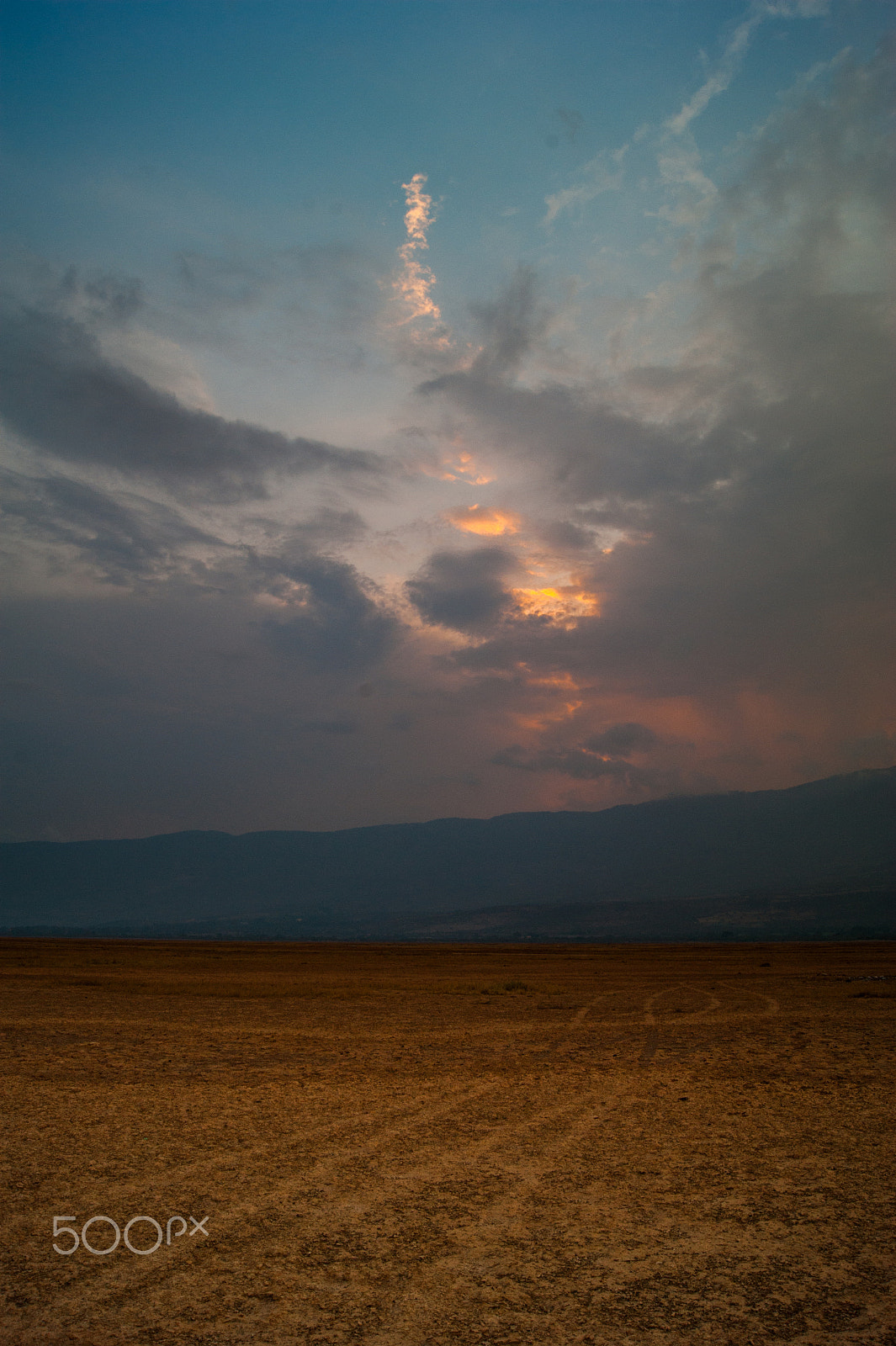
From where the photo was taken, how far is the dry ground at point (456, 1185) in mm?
4910

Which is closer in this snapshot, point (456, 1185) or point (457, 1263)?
point (457, 1263)

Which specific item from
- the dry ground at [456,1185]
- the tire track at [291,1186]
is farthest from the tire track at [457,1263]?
the tire track at [291,1186]

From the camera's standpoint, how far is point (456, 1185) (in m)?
7.21

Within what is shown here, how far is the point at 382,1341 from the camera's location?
4.60 metres

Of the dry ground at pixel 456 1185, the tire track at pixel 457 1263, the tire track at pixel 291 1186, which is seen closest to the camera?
the tire track at pixel 457 1263

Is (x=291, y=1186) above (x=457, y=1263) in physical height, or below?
below

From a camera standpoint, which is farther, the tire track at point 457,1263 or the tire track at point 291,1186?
the tire track at point 291,1186

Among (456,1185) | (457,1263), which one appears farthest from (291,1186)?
(457,1263)

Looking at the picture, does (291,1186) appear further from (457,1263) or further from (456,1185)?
(457,1263)

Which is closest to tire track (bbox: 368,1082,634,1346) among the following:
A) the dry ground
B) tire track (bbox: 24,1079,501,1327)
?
the dry ground

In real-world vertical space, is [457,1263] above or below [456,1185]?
above

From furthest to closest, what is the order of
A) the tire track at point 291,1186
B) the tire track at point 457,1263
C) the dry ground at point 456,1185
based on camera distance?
the tire track at point 291,1186
the dry ground at point 456,1185
the tire track at point 457,1263

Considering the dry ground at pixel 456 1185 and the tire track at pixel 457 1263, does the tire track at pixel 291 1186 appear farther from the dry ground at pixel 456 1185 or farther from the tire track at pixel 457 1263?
the tire track at pixel 457 1263

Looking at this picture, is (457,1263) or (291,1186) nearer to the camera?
(457,1263)
